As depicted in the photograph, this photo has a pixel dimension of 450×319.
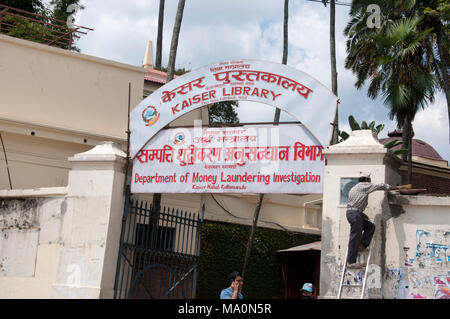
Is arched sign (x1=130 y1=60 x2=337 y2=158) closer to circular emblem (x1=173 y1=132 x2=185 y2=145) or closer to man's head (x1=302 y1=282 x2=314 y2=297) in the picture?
circular emblem (x1=173 y1=132 x2=185 y2=145)

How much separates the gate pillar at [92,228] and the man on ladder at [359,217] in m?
4.06

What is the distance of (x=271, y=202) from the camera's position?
72.5ft

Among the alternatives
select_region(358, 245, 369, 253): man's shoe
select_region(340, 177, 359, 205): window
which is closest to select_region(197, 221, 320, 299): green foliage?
select_region(340, 177, 359, 205): window

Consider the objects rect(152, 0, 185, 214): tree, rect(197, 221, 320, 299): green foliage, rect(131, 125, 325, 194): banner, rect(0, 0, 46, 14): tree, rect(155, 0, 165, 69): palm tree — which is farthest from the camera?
rect(155, 0, 165, 69): palm tree

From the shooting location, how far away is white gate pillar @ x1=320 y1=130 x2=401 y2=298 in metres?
9.15

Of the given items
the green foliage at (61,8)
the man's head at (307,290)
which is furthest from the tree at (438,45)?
the green foliage at (61,8)

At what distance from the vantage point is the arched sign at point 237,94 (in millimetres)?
10336

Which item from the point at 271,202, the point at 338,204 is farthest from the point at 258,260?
the point at 338,204

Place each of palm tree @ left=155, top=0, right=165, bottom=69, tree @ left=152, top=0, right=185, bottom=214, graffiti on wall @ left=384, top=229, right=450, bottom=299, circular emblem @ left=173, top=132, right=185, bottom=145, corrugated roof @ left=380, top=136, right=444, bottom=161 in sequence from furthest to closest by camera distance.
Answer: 1. palm tree @ left=155, top=0, right=165, bottom=69
2. corrugated roof @ left=380, top=136, right=444, bottom=161
3. tree @ left=152, top=0, right=185, bottom=214
4. circular emblem @ left=173, top=132, right=185, bottom=145
5. graffiti on wall @ left=384, top=229, right=450, bottom=299

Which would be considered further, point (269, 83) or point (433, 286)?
point (269, 83)

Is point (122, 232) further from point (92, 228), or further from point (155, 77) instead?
point (155, 77)

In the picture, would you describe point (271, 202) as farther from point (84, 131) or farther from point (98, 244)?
point (98, 244)

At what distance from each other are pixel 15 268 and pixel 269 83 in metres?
5.43

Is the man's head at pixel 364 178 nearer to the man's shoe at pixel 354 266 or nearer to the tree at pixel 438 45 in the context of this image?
the man's shoe at pixel 354 266
